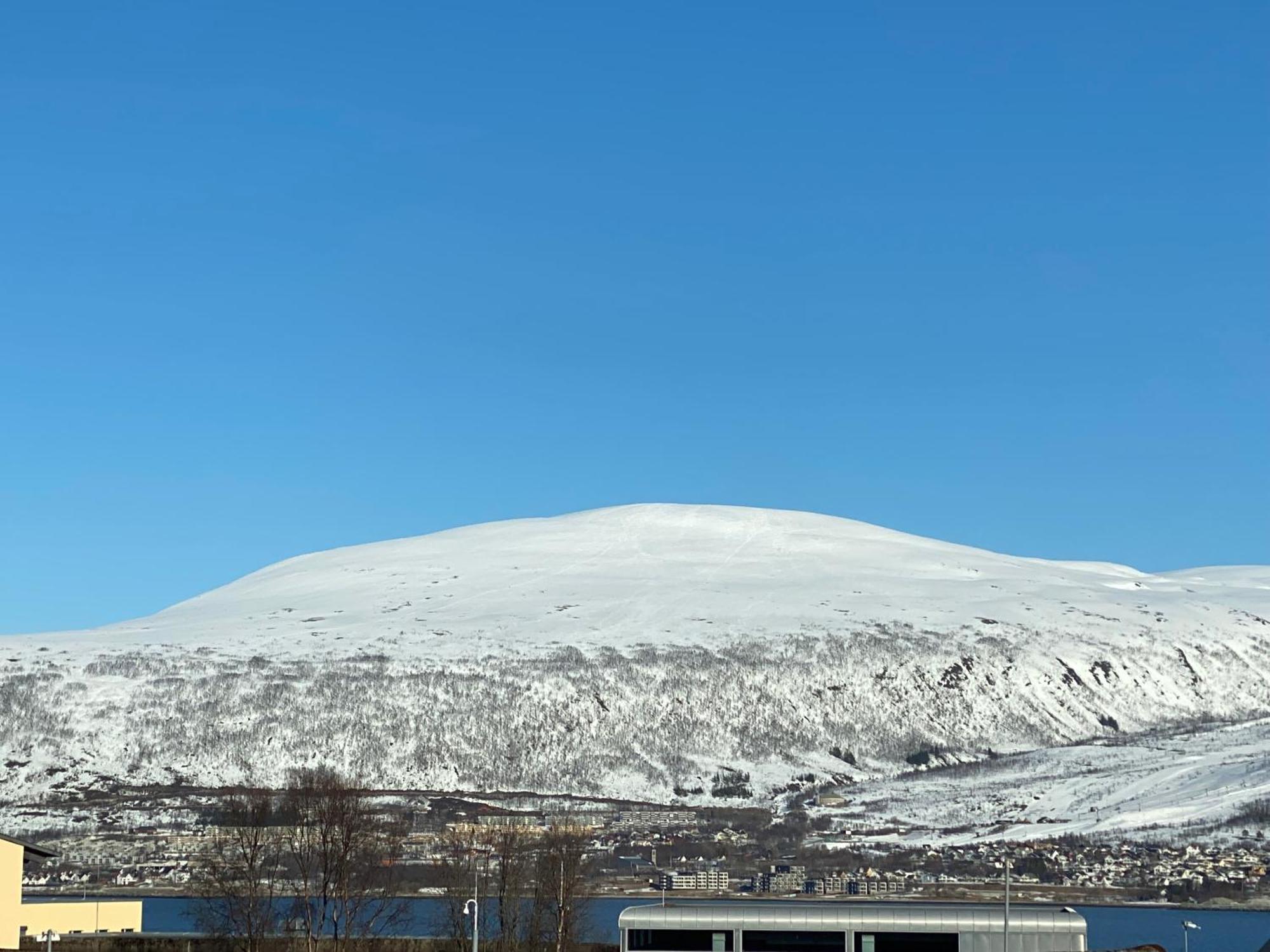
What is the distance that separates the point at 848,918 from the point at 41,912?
41345 millimetres

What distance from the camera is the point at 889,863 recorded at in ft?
625

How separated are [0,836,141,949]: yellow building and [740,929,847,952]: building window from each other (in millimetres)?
33472

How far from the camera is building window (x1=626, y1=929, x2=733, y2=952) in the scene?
269ft

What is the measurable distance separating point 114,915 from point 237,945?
1566 centimetres

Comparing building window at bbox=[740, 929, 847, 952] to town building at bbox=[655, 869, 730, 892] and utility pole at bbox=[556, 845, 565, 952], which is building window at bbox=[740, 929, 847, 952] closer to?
utility pole at bbox=[556, 845, 565, 952]

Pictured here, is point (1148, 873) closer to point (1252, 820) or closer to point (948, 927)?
point (1252, 820)

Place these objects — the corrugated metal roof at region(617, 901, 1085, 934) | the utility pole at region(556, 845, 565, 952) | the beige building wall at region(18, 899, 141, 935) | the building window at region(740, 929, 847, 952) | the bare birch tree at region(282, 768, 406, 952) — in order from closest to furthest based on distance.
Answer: the corrugated metal roof at region(617, 901, 1085, 934) → the building window at region(740, 929, 847, 952) → the bare birch tree at region(282, 768, 406, 952) → the utility pole at region(556, 845, 565, 952) → the beige building wall at region(18, 899, 141, 935)

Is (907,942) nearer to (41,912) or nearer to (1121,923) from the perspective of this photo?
(41,912)

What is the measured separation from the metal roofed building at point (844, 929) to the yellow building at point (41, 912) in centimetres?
2794

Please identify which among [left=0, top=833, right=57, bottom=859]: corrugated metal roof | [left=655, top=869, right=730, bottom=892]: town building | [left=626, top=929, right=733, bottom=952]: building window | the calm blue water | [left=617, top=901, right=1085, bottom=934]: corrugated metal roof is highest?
[left=0, top=833, right=57, bottom=859]: corrugated metal roof

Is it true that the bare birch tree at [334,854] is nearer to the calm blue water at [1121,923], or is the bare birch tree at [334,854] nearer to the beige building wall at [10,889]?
the calm blue water at [1121,923]

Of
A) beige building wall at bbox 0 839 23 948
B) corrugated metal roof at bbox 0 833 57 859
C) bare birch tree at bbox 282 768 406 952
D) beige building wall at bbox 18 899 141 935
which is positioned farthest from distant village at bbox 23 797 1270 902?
beige building wall at bbox 0 839 23 948

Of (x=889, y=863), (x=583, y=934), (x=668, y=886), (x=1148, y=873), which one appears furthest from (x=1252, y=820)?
(x=583, y=934)

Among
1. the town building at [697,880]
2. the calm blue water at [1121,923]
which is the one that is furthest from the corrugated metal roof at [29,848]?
the town building at [697,880]
